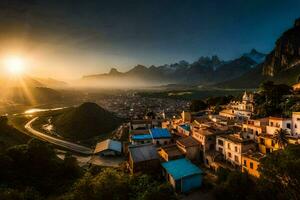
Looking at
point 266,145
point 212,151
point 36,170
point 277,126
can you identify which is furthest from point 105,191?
point 277,126

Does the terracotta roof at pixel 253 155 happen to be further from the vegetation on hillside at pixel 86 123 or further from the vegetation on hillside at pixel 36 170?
the vegetation on hillside at pixel 86 123

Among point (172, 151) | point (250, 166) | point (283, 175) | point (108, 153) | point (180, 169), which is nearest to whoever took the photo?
point (283, 175)

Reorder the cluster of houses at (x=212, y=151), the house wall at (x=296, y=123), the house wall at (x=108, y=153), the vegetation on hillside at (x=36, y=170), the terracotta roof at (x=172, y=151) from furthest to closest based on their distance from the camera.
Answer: the house wall at (x=108, y=153)
the terracotta roof at (x=172, y=151)
the house wall at (x=296, y=123)
the cluster of houses at (x=212, y=151)
the vegetation on hillside at (x=36, y=170)

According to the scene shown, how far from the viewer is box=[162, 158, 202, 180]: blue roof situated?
103 ft

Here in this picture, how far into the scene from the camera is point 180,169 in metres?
32.8

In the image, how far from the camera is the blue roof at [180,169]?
1235 inches

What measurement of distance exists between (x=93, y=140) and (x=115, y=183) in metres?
58.1

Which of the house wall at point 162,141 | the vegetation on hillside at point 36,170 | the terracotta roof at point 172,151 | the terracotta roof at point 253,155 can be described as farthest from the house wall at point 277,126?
the vegetation on hillside at point 36,170

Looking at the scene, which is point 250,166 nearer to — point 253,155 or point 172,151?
point 253,155

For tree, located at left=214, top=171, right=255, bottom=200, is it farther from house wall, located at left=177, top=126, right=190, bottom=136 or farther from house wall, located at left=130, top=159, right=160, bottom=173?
house wall, located at left=177, top=126, right=190, bottom=136

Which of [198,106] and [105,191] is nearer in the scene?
[105,191]

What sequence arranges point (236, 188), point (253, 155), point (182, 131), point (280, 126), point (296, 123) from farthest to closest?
point (182, 131), point (280, 126), point (296, 123), point (253, 155), point (236, 188)

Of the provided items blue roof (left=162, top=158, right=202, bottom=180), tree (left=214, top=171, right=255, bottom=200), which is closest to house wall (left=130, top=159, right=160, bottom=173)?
blue roof (left=162, top=158, right=202, bottom=180)

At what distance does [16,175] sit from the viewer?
3225 cm
